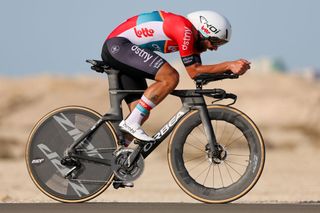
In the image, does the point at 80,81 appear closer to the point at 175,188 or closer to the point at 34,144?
the point at 175,188

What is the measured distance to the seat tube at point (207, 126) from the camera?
836 centimetres

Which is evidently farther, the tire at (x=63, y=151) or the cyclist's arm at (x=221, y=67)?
the tire at (x=63, y=151)

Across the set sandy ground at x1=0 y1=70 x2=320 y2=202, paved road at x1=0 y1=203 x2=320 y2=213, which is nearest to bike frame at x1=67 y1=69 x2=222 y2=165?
paved road at x1=0 y1=203 x2=320 y2=213

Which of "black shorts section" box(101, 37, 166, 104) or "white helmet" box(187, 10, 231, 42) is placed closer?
"white helmet" box(187, 10, 231, 42)

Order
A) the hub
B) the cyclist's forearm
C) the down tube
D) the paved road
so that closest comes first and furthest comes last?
the paved road, the cyclist's forearm, the hub, the down tube

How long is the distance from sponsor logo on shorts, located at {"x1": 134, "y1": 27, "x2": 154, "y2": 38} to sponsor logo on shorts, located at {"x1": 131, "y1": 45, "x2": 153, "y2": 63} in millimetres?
104

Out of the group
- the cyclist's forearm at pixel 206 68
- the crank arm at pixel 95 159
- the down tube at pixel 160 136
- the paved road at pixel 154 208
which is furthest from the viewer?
the crank arm at pixel 95 159

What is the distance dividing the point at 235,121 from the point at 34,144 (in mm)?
1780

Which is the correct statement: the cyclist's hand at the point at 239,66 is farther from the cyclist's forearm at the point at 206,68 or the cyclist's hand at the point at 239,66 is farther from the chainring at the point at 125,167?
the chainring at the point at 125,167

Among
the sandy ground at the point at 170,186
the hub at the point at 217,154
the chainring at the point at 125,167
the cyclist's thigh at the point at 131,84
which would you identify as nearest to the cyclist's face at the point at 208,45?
the cyclist's thigh at the point at 131,84

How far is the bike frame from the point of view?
840cm

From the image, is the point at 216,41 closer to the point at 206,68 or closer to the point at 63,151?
the point at 206,68

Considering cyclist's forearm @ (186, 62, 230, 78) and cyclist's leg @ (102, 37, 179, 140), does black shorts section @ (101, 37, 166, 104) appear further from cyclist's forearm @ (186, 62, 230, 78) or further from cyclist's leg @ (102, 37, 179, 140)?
cyclist's forearm @ (186, 62, 230, 78)

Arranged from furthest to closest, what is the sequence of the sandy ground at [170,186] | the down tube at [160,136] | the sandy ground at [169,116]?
the sandy ground at [169,116] → the sandy ground at [170,186] → the down tube at [160,136]
